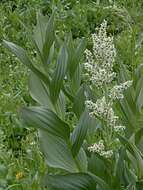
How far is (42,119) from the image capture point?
2.21 m

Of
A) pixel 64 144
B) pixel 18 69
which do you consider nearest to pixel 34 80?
pixel 64 144

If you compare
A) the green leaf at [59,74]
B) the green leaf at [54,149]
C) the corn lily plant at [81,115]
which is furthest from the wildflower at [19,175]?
the green leaf at [59,74]

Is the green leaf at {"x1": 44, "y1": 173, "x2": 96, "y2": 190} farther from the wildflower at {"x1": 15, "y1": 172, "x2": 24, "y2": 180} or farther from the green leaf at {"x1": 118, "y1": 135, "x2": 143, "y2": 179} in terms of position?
the wildflower at {"x1": 15, "y1": 172, "x2": 24, "y2": 180}

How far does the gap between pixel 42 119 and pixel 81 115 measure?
19cm

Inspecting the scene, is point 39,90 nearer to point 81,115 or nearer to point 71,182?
point 81,115

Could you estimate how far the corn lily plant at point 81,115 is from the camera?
2141mm

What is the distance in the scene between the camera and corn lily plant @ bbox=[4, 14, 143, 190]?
2141 mm

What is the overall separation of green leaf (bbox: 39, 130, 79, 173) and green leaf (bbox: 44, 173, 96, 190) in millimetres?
40

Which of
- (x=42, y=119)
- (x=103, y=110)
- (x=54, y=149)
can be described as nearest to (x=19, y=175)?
(x=54, y=149)

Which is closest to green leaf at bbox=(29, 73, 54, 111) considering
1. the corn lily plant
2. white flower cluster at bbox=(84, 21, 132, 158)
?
the corn lily plant

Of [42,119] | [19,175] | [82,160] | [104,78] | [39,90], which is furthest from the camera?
[19,175]

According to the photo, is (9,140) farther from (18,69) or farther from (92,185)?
(92,185)

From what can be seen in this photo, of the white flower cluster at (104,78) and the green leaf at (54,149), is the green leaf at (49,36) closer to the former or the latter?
the white flower cluster at (104,78)

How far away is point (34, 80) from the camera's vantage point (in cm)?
232
